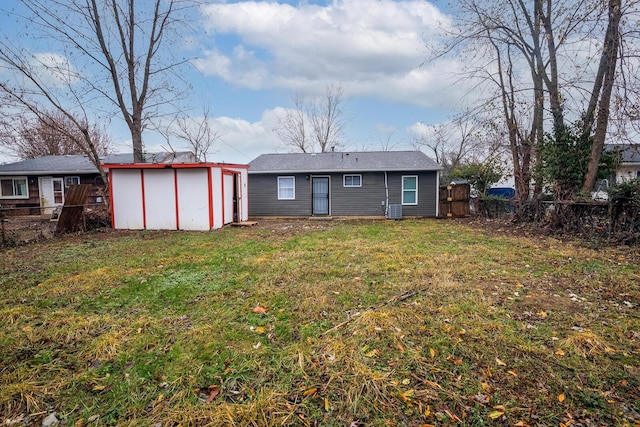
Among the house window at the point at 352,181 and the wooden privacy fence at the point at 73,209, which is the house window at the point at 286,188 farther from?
the wooden privacy fence at the point at 73,209

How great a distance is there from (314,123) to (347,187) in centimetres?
1519

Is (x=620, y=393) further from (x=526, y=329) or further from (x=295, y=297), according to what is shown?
(x=295, y=297)

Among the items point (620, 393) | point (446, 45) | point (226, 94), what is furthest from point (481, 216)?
point (226, 94)

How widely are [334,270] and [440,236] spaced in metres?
4.48

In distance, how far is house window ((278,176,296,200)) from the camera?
1486 cm

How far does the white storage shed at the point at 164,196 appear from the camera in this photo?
33.9ft

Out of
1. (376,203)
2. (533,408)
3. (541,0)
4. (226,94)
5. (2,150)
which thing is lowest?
(533,408)

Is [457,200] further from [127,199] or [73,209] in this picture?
[73,209]

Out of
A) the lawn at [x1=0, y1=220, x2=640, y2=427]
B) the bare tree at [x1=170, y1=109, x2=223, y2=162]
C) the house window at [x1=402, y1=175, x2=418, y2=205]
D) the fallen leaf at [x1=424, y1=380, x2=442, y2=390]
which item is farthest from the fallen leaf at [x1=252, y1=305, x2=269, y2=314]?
the bare tree at [x1=170, y1=109, x2=223, y2=162]

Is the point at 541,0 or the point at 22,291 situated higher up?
the point at 541,0

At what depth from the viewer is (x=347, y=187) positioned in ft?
47.9

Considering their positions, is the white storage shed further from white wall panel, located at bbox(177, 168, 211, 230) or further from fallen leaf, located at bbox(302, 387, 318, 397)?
fallen leaf, located at bbox(302, 387, 318, 397)

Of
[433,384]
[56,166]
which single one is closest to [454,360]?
[433,384]

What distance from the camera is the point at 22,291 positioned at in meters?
4.30
